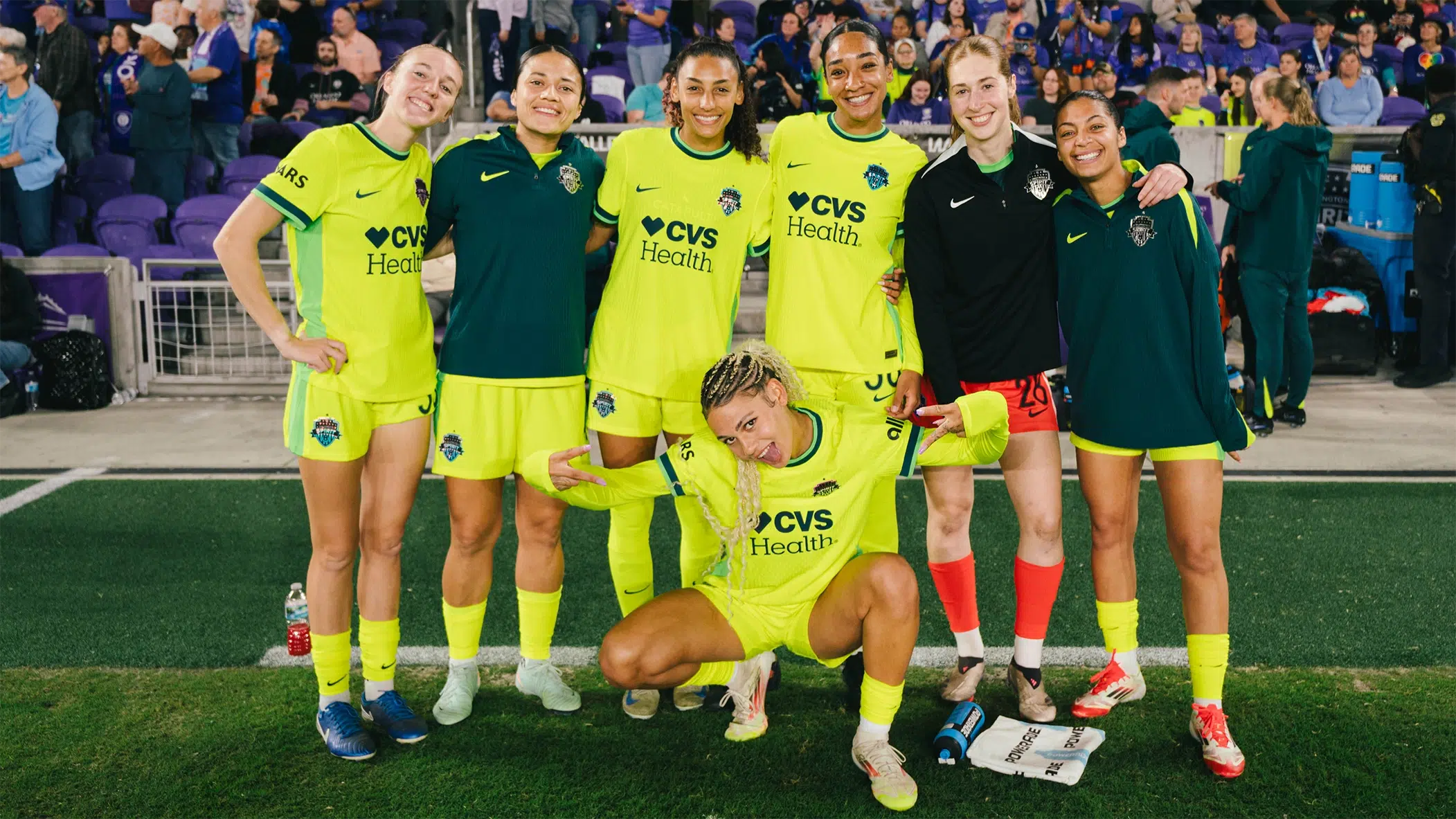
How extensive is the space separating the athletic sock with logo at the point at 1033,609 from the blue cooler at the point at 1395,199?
7.28 metres

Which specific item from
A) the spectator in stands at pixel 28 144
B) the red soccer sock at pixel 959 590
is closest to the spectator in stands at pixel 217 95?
the spectator in stands at pixel 28 144

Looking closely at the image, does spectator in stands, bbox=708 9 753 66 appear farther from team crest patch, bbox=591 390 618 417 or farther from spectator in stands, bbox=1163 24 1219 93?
team crest patch, bbox=591 390 618 417

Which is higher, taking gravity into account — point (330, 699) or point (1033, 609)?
point (1033, 609)

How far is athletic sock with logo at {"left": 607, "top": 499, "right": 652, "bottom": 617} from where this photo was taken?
3725 mm

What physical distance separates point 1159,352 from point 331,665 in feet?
8.07

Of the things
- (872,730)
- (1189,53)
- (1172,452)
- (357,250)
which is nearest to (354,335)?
(357,250)

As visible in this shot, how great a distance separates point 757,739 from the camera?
3484 mm

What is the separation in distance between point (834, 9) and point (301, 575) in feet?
30.0

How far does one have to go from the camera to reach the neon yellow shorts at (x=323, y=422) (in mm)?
3314

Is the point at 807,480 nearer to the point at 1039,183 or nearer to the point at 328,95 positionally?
the point at 1039,183

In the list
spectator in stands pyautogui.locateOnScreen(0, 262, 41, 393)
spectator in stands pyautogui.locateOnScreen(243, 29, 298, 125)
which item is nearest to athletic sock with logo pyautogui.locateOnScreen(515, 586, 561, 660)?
spectator in stands pyautogui.locateOnScreen(0, 262, 41, 393)

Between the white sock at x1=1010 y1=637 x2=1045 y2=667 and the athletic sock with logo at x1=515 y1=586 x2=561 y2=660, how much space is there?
1400 mm

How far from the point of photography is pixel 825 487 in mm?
3229

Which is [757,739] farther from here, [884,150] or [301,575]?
[301,575]
